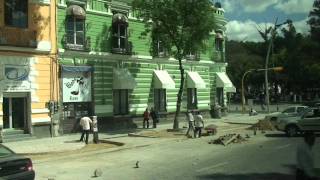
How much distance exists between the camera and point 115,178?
17.8 metres

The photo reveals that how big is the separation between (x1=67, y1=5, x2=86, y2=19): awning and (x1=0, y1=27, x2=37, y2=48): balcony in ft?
10.3

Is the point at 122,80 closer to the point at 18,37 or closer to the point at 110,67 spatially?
the point at 110,67

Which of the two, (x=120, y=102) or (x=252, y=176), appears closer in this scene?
(x=252, y=176)

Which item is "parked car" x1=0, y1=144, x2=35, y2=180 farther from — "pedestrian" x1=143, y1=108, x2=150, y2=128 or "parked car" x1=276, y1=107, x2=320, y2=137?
"pedestrian" x1=143, y1=108, x2=150, y2=128

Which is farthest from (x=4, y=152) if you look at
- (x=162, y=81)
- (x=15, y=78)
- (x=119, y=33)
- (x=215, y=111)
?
(x=215, y=111)

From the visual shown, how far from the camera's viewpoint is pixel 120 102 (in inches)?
1586

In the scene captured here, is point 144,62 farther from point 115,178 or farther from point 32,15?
point 115,178

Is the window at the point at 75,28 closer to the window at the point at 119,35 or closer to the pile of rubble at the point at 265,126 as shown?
the window at the point at 119,35

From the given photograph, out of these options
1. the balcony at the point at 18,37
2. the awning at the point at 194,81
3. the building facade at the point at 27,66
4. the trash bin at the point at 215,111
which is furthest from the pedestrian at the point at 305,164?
the trash bin at the point at 215,111

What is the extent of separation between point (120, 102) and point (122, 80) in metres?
1.76

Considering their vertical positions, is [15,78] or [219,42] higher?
[219,42]

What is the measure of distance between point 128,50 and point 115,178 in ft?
76.2

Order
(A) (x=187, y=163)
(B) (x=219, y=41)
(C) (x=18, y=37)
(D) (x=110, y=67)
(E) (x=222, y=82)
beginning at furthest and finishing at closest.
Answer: (B) (x=219, y=41) → (E) (x=222, y=82) → (D) (x=110, y=67) → (C) (x=18, y=37) → (A) (x=187, y=163)

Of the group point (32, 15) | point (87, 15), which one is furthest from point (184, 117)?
point (32, 15)
